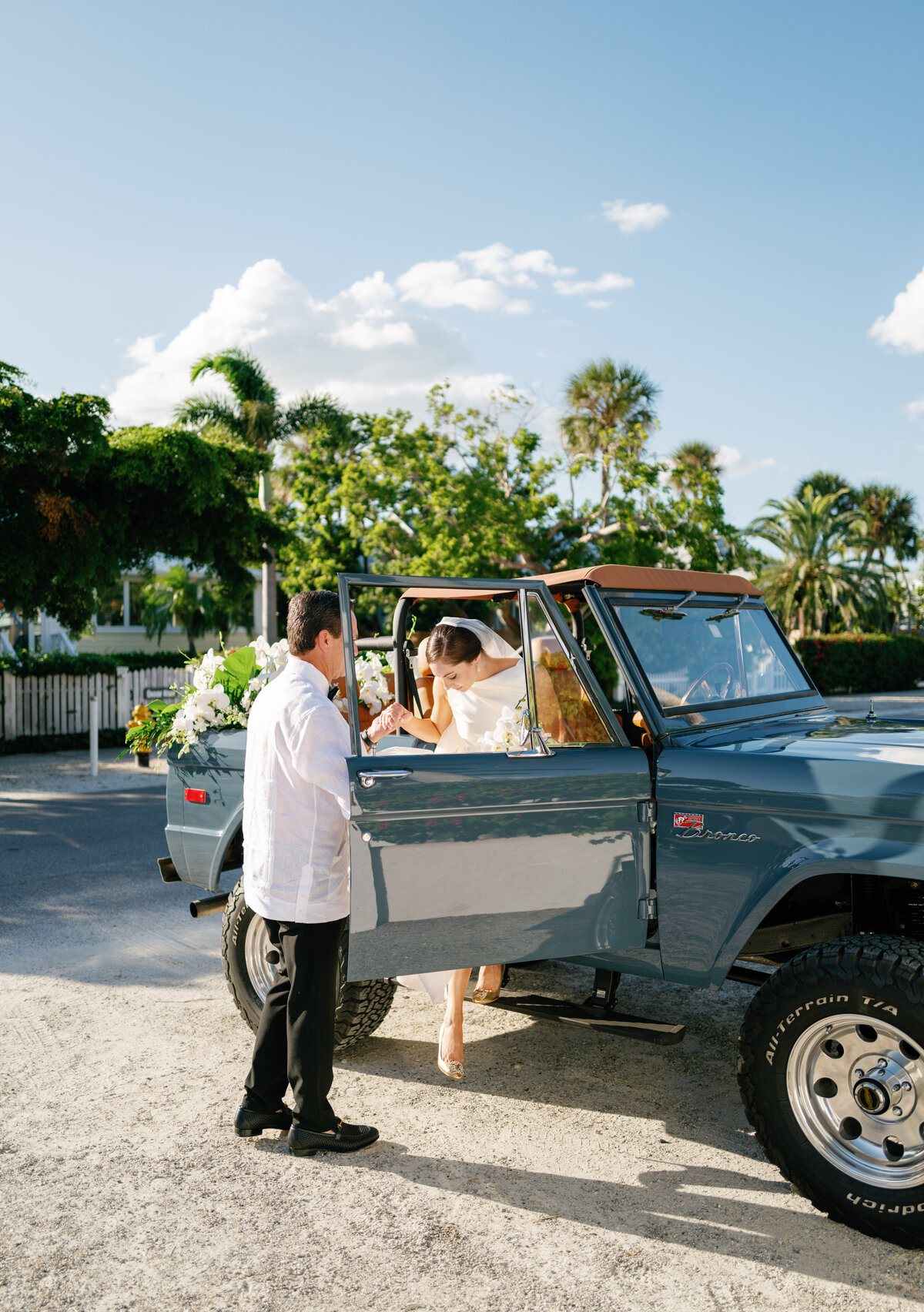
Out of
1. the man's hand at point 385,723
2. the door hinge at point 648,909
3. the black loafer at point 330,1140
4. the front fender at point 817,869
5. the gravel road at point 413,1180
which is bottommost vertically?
the gravel road at point 413,1180

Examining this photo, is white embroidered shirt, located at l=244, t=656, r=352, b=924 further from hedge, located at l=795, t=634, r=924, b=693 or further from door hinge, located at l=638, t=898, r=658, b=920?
hedge, located at l=795, t=634, r=924, b=693

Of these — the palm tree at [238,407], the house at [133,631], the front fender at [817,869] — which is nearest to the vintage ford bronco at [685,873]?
the front fender at [817,869]

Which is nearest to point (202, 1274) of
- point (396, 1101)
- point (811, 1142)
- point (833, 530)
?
point (396, 1101)

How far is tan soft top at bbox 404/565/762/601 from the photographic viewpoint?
4004 mm

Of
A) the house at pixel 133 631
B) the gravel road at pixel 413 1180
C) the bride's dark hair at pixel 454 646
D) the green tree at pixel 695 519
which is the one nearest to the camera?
the gravel road at pixel 413 1180

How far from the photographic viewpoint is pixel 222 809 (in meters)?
4.80

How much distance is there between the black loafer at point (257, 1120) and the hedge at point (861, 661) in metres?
31.3

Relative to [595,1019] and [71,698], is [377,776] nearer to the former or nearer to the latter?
[595,1019]

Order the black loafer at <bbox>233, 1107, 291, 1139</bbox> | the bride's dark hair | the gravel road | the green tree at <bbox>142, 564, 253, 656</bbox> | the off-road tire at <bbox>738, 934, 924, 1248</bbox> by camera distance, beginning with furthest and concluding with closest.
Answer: the green tree at <bbox>142, 564, 253, 656</bbox> → the bride's dark hair → the black loafer at <bbox>233, 1107, 291, 1139</bbox> → the off-road tire at <bbox>738, 934, 924, 1248</bbox> → the gravel road

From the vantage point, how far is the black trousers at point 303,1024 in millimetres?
3482

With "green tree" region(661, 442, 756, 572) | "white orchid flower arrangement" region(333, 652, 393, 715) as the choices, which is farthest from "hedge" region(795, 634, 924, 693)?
"white orchid flower arrangement" region(333, 652, 393, 715)

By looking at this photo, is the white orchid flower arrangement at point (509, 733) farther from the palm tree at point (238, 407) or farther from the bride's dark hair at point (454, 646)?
the palm tree at point (238, 407)

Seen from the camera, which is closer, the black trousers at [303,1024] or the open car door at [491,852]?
the open car door at [491,852]

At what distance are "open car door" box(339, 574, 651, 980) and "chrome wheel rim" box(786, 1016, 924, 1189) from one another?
66cm
